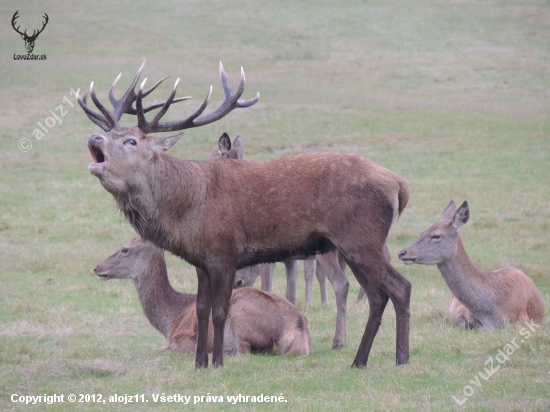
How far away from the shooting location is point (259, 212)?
8.04m

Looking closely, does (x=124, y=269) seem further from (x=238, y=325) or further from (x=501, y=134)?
(x=501, y=134)

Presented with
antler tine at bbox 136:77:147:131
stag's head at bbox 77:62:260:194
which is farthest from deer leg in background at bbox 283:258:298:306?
antler tine at bbox 136:77:147:131

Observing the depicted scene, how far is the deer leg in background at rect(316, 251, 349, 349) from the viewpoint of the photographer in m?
9.26

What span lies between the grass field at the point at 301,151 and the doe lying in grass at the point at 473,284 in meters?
0.38

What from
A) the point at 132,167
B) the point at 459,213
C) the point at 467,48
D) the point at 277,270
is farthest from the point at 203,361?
the point at 467,48

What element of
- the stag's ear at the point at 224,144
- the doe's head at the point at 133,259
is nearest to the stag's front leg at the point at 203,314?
the doe's head at the point at 133,259

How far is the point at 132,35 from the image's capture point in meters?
45.9

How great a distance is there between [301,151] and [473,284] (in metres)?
13.3

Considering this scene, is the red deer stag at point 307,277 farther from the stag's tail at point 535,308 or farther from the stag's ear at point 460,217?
the stag's tail at point 535,308

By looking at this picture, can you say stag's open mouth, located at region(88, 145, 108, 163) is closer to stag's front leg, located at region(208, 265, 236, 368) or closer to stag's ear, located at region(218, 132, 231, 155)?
stag's front leg, located at region(208, 265, 236, 368)

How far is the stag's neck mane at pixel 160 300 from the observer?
31.5 ft

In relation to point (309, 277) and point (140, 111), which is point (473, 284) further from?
point (140, 111)

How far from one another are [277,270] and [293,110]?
587 inches

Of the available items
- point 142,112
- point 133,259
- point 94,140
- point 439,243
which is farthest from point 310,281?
point 94,140
